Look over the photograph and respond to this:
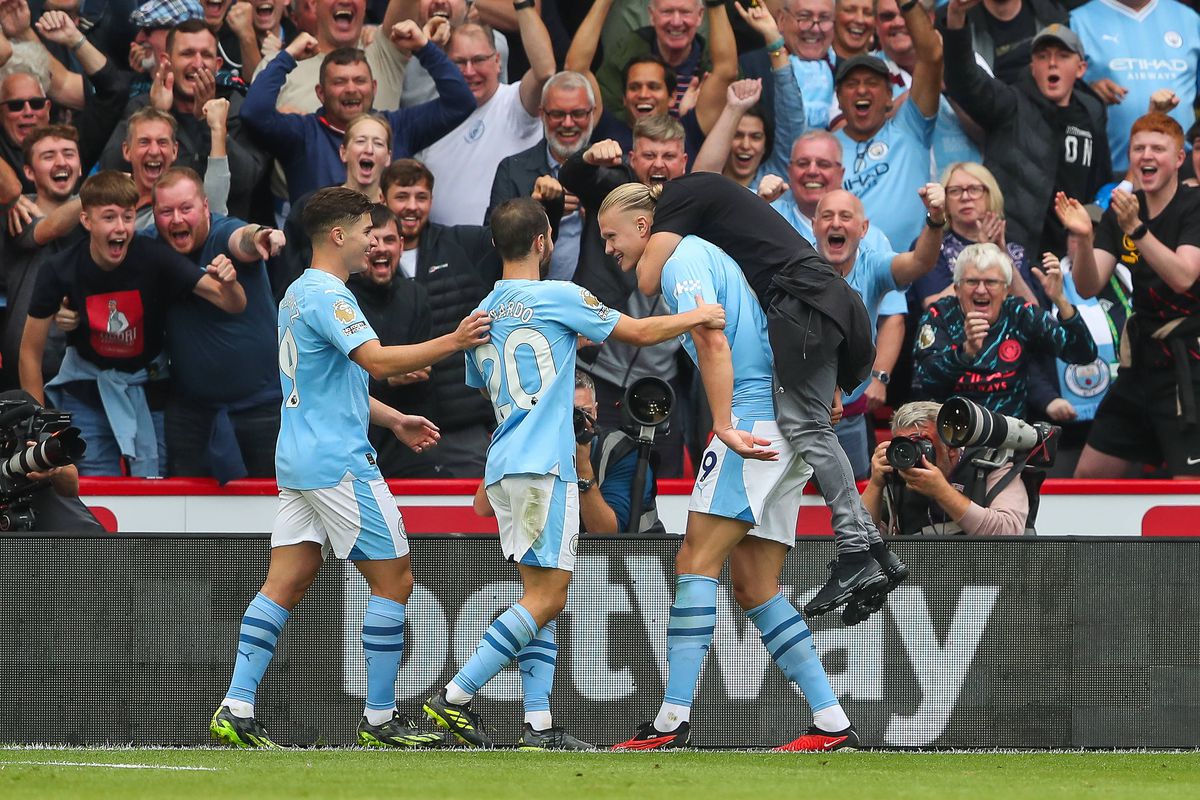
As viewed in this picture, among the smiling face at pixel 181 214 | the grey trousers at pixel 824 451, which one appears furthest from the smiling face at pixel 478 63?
the grey trousers at pixel 824 451

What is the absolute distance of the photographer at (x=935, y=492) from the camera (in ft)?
24.4

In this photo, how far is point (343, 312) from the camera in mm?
Result: 6262

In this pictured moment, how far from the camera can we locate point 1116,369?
9883mm

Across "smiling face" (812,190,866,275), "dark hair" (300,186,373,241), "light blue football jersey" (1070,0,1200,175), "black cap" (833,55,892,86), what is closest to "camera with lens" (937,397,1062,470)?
"smiling face" (812,190,866,275)

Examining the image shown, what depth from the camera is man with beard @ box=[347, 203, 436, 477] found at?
29.1 feet

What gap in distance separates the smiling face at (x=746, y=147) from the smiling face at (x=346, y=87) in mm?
2096

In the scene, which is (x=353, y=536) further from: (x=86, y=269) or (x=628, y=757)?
(x=86, y=269)

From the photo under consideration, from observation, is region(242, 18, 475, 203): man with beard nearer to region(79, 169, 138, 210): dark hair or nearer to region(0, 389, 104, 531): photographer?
region(79, 169, 138, 210): dark hair

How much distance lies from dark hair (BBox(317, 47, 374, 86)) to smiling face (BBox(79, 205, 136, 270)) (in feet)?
4.89

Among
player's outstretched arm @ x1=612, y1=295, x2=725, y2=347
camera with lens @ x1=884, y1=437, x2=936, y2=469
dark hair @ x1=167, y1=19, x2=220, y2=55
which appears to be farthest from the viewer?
dark hair @ x1=167, y1=19, x2=220, y2=55

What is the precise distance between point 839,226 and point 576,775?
4500 millimetres

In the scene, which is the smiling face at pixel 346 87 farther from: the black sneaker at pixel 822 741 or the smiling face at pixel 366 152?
the black sneaker at pixel 822 741

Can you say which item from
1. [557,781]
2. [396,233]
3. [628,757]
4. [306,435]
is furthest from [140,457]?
[557,781]

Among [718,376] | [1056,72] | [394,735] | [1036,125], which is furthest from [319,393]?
[1056,72]
